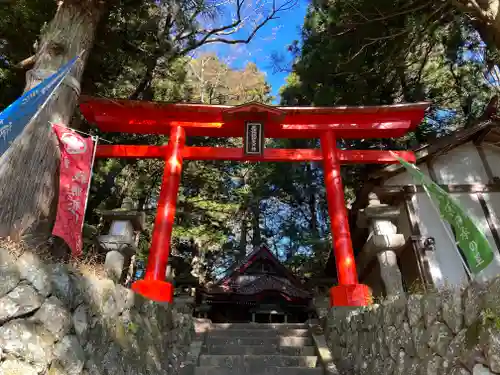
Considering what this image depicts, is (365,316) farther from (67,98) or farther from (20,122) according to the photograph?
(67,98)

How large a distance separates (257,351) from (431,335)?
365 centimetres

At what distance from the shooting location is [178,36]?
10406 millimetres

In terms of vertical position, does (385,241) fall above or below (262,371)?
above

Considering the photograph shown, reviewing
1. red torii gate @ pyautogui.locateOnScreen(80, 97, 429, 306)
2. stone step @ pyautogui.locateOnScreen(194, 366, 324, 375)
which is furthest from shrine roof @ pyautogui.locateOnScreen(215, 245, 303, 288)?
stone step @ pyautogui.locateOnScreen(194, 366, 324, 375)

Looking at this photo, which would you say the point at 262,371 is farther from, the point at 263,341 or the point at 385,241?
the point at 385,241

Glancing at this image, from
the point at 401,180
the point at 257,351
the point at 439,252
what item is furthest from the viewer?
the point at 401,180

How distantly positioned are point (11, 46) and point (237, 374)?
31.8ft

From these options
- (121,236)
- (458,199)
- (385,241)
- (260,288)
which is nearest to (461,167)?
(458,199)

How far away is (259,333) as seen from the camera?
6.83m

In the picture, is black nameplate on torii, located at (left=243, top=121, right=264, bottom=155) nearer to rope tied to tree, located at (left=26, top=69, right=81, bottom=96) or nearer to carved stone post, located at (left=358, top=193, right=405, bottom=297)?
carved stone post, located at (left=358, top=193, right=405, bottom=297)

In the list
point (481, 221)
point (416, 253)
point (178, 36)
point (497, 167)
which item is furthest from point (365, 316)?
point (178, 36)

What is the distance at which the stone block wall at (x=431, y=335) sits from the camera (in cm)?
246

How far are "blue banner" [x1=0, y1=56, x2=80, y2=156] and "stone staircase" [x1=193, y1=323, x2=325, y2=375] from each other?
4.09 meters

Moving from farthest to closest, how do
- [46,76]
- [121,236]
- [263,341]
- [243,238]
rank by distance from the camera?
[243,238], [121,236], [263,341], [46,76]
